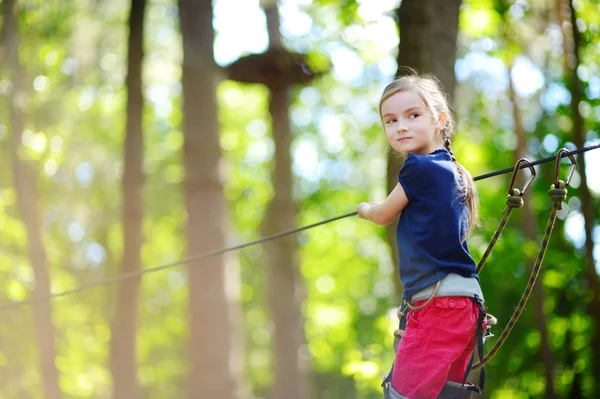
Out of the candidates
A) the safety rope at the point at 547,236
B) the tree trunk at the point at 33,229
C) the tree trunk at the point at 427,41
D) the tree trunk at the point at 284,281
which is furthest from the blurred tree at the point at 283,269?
the safety rope at the point at 547,236

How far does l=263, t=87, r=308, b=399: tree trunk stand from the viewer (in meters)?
11.5

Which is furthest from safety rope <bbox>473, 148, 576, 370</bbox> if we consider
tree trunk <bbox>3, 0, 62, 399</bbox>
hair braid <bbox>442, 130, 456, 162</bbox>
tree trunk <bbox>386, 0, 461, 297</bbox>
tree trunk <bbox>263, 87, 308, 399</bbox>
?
tree trunk <bbox>3, 0, 62, 399</bbox>

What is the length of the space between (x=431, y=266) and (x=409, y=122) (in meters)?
0.53

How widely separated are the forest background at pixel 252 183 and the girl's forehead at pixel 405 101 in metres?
1.67

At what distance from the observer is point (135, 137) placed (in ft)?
30.8

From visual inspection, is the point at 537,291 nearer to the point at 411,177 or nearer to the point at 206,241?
the point at 206,241

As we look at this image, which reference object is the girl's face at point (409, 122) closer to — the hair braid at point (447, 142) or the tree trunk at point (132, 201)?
the hair braid at point (447, 142)

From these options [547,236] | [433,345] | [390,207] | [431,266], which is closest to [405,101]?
[390,207]

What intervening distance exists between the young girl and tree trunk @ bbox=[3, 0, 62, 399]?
9.54 m

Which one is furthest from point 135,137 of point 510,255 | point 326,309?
point 326,309

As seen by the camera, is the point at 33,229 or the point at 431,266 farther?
the point at 33,229

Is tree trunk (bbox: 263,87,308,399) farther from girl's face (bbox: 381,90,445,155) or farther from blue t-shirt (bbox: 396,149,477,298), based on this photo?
blue t-shirt (bbox: 396,149,477,298)

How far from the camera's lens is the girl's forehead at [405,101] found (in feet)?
9.39

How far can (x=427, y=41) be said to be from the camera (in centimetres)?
471
